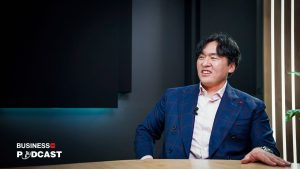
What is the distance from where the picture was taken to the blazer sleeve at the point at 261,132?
2.03 meters

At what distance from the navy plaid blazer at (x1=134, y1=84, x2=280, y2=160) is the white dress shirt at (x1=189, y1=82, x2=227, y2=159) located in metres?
0.04

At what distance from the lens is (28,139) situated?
12.8ft

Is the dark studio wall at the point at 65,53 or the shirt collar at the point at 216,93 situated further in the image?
the dark studio wall at the point at 65,53

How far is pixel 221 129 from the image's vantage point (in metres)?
2.06

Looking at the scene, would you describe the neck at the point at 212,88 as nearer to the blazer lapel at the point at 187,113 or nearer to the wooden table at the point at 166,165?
the blazer lapel at the point at 187,113

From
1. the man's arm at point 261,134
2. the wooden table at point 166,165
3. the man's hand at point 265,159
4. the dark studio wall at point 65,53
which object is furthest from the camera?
the dark studio wall at point 65,53

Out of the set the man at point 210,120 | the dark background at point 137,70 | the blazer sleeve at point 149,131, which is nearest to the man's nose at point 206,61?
the man at point 210,120

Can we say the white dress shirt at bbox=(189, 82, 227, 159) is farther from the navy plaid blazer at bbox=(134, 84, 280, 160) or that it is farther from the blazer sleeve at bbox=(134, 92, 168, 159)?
the blazer sleeve at bbox=(134, 92, 168, 159)

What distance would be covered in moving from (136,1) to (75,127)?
5.19 feet

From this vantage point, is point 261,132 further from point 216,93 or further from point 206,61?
point 206,61

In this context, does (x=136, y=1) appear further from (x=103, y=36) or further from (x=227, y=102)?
(x=227, y=102)

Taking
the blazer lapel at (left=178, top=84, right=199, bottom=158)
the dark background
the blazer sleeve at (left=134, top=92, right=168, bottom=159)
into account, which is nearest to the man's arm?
the blazer lapel at (left=178, top=84, right=199, bottom=158)

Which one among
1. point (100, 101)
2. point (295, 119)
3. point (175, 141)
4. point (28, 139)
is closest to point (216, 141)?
point (175, 141)

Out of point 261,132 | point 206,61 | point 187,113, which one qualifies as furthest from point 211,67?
point 261,132
